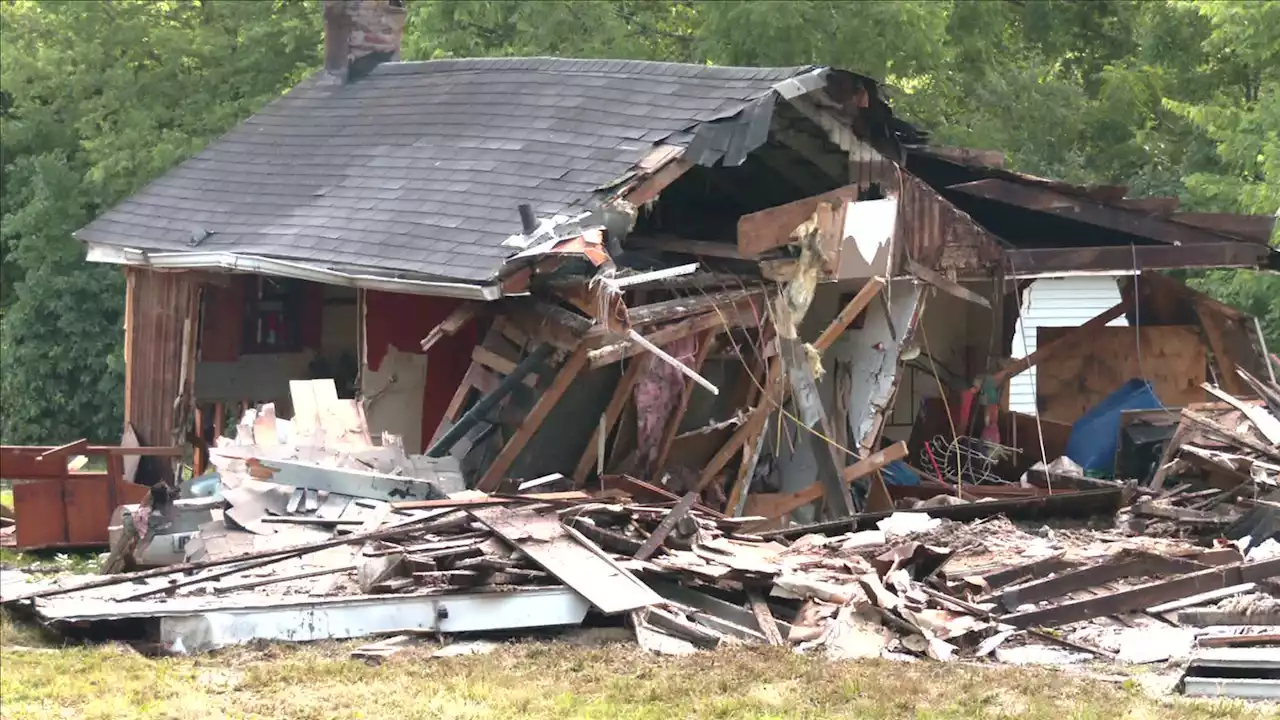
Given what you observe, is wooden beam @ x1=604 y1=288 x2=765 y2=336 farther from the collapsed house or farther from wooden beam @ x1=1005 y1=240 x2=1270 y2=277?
wooden beam @ x1=1005 y1=240 x2=1270 y2=277

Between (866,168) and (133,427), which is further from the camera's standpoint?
(133,427)

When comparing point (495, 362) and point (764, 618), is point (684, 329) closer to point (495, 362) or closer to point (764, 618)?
point (495, 362)

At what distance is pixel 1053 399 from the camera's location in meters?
17.9

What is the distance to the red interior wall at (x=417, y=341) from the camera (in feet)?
46.4

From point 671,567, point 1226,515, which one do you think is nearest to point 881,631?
point 671,567

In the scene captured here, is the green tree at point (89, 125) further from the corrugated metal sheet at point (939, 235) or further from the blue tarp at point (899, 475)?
the corrugated metal sheet at point (939, 235)

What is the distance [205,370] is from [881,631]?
973cm

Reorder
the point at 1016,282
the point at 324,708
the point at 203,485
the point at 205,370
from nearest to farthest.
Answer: the point at 324,708
the point at 203,485
the point at 1016,282
the point at 205,370

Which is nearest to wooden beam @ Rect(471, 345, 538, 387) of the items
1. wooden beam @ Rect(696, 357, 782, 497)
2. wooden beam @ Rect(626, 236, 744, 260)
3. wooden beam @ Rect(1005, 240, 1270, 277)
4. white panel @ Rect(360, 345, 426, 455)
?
white panel @ Rect(360, 345, 426, 455)

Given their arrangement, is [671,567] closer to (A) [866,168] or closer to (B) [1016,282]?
(A) [866,168]

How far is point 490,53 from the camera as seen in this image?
25672mm

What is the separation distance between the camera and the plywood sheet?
17.5 metres

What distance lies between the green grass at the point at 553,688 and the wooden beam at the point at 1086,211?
24.4ft

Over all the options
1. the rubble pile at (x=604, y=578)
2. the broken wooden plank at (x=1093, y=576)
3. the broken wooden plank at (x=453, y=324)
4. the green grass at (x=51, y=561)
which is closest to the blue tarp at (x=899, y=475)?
the rubble pile at (x=604, y=578)
